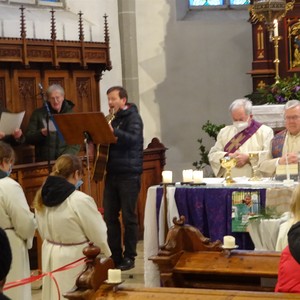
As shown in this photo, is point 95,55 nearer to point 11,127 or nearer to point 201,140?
point 201,140

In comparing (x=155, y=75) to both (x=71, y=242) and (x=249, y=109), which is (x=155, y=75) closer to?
(x=249, y=109)

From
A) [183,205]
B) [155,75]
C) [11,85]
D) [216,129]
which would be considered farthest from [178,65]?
[183,205]

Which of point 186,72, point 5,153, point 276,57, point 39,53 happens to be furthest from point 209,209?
point 186,72

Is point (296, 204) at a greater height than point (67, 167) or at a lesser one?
lesser

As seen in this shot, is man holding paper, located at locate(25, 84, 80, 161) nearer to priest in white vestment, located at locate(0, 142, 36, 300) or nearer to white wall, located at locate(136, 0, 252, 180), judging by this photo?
priest in white vestment, located at locate(0, 142, 36, 300)

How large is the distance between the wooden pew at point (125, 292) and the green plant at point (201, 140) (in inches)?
305

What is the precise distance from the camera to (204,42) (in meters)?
14.1

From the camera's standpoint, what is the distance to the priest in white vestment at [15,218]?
6.44m

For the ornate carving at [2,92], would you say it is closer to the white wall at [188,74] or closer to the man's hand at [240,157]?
the man's hand at [240,157]

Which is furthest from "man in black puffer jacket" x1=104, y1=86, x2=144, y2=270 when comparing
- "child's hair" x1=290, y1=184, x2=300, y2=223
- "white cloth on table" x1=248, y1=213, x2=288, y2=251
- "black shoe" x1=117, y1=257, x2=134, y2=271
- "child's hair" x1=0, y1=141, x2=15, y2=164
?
"child's hair" x1=290, y1=184, x2=300, y2=223

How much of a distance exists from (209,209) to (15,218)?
6.32 feet

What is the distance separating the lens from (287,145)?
8172 millimetres

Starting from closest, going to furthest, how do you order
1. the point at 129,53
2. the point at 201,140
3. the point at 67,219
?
the point at 67,219 → the point at 201,140 → the point at 129,53

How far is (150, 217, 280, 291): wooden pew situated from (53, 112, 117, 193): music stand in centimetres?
263
